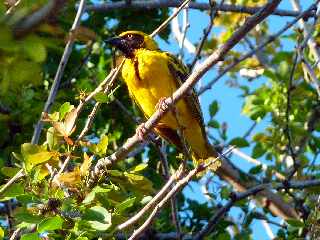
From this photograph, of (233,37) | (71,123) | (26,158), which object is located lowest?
(26,158)

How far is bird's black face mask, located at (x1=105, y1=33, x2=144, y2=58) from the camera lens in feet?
16.4

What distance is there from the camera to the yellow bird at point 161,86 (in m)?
4.73

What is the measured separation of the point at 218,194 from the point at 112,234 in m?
1.66

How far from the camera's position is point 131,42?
5.14m

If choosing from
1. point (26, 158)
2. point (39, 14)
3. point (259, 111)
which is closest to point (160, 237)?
point (259, 111)

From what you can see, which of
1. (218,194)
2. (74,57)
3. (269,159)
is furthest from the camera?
(269,159)

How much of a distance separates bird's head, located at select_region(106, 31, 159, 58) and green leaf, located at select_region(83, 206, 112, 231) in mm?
2222

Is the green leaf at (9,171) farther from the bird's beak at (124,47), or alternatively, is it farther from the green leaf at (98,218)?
the bird's beak at (124,47)

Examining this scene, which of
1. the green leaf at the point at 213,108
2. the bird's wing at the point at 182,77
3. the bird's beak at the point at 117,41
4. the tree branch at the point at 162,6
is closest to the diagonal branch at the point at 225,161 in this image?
the green leaf at the point at 213,108

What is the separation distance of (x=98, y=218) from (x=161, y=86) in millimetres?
1962

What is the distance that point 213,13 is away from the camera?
338cm

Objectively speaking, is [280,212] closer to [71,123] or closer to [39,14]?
[71,123]

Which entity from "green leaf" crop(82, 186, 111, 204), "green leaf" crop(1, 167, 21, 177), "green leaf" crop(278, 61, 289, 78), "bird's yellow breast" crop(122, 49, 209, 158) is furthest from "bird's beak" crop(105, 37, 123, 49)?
"green leaf" crop(82, 186, 111, 204)

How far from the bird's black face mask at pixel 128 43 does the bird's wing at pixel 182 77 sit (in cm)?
24
